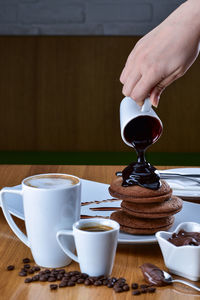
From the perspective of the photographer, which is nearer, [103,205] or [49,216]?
[49,216]

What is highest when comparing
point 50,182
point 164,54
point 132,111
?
point 164,54

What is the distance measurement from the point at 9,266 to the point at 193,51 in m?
0.47

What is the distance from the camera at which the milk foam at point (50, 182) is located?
0.80m

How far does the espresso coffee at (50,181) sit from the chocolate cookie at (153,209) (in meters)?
0.13

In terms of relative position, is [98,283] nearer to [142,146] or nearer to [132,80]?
[142,146]

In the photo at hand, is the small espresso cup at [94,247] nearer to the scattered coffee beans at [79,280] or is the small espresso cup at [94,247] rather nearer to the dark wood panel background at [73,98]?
the scattered coffee beans at [79,280]

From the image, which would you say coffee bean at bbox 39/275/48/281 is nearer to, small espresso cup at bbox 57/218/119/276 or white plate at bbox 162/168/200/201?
small espresso cup at bbox 57/218/119/276

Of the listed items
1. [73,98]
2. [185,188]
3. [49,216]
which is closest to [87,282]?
[49,216]

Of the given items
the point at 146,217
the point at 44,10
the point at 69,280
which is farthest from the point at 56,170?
the point at 44,10

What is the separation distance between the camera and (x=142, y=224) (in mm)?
888

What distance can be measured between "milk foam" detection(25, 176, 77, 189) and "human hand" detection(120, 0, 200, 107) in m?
0.21

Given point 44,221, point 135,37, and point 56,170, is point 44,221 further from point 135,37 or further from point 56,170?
point 135,37

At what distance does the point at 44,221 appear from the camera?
77cm

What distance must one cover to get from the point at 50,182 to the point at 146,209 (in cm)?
18
